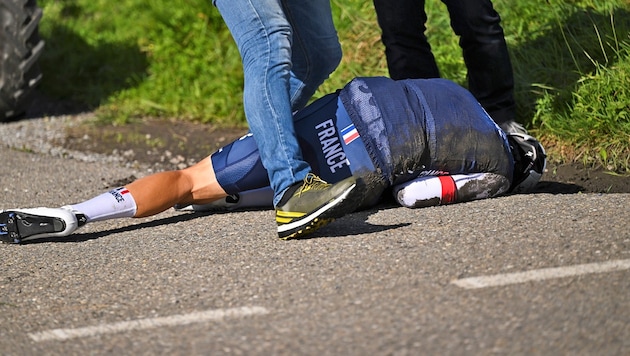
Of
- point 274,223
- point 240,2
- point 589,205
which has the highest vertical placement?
point 240,2

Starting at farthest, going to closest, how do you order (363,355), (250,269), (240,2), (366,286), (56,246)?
(56,246) → (240,2) → (250,269) → (366,286) → (363,355)

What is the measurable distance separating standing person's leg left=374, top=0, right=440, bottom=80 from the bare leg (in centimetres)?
140

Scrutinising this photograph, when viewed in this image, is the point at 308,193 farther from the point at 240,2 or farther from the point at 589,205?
the point at 589,205

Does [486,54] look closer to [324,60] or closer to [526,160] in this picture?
[526,160]

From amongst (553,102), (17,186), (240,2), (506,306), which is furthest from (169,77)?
(506,306)

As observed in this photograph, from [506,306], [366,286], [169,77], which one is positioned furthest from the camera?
[169,77]

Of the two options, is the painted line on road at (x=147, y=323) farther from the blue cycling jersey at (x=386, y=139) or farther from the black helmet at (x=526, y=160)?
the black helmet at (x=526, y=160)

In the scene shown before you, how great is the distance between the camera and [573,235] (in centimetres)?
401

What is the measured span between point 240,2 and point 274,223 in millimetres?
1021

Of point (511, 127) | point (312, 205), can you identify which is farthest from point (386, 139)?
point (511, 127)

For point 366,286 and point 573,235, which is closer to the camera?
point 366,286

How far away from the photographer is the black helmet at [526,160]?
5.07 meters

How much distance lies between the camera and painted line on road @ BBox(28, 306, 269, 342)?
3.35 meters

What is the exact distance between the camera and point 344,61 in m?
7.56
